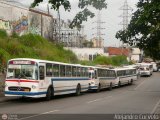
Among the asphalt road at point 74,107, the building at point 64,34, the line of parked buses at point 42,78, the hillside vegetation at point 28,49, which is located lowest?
the asphalt road at point 74,107

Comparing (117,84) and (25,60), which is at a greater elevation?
(25,60)

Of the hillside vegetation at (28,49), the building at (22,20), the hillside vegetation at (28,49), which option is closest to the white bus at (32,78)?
the hillside vegetation at (28,49)

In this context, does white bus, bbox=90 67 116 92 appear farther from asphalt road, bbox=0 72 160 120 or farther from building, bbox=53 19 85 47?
asphalt road, bbox=0 72 160 120

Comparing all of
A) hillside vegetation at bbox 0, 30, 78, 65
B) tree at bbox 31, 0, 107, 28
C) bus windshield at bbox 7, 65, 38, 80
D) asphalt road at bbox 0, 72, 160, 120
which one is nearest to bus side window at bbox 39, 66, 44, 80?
bus windshield at bbox 7, 65, 38, 80

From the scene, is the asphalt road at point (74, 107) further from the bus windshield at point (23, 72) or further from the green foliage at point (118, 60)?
the green foliage at point (118, 60)

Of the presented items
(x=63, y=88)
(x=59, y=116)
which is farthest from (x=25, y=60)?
(x=59, y=116)

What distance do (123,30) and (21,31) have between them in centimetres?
1229

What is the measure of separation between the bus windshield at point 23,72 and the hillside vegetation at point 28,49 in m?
7.96

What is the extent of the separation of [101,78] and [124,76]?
13150mm

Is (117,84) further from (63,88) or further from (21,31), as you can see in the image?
(63,88)

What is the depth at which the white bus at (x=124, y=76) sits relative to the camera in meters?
50.2

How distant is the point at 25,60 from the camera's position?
2378 cm

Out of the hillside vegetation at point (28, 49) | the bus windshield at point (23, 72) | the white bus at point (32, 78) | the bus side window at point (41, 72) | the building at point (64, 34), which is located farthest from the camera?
the building at point (64, 34)

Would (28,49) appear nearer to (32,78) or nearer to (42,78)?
(42,78)
